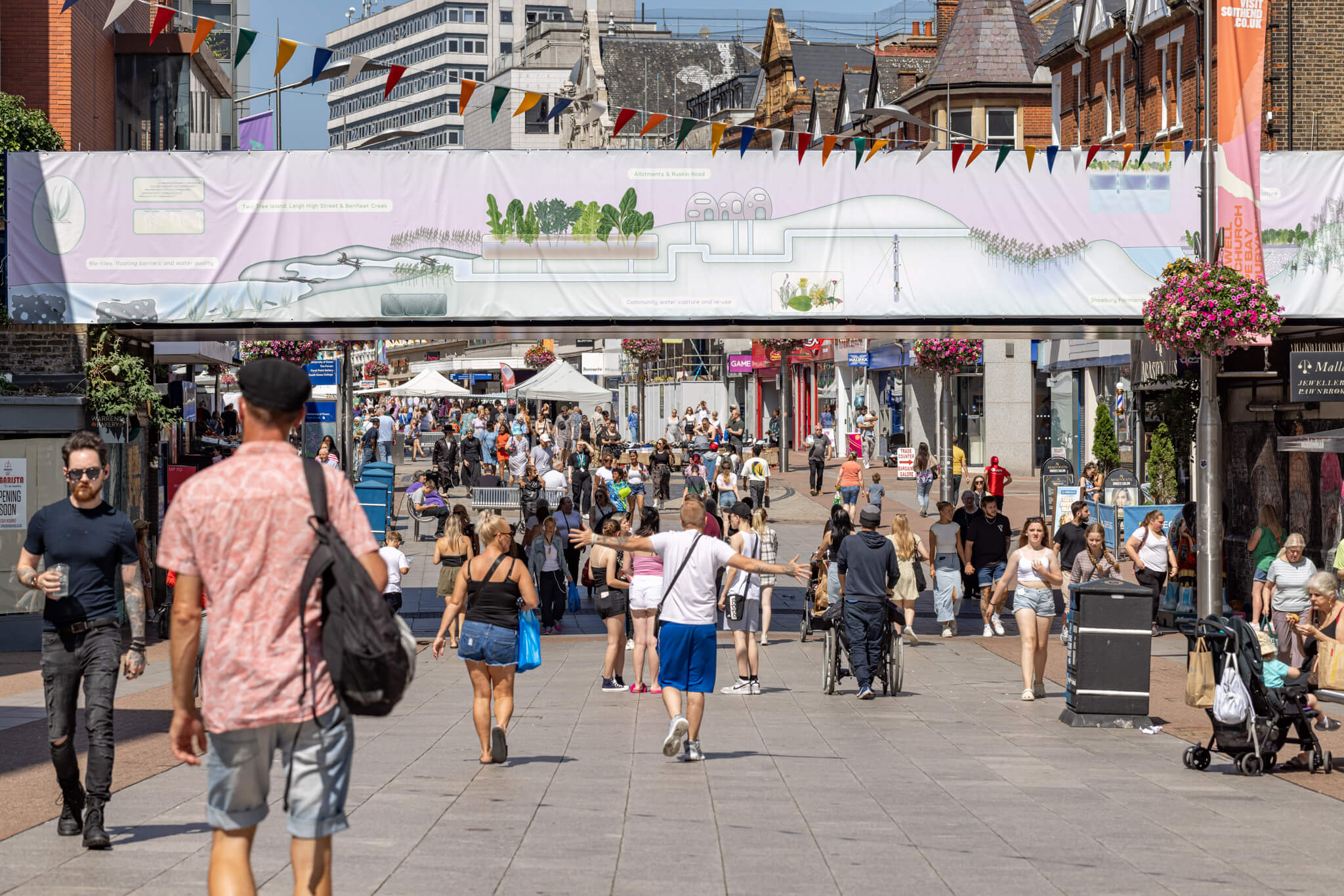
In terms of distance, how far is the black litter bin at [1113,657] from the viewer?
517 inches

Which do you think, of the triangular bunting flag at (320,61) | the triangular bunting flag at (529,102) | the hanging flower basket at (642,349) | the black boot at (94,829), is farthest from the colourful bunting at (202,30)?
the hanging flower basket at (642,349)

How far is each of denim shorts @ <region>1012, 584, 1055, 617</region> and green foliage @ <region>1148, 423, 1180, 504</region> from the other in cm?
918

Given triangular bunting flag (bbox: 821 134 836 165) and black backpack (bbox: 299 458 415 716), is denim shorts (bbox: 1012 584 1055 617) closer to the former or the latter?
triangular bunting flag (bbox: 821 134 836 165)

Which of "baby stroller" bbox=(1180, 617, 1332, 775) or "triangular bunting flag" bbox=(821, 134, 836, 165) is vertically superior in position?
"triangular bunting flag" bbox=(821, 134, 836, 165)

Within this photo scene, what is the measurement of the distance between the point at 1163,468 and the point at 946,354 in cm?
1424

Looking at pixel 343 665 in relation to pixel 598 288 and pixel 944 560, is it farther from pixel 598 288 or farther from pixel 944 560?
pixel 944 560

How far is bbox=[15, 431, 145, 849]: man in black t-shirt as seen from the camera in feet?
25.0

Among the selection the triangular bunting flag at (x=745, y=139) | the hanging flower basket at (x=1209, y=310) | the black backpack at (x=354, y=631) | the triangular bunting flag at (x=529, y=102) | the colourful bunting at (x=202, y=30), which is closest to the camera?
the black backpack at (x=354, y=631)

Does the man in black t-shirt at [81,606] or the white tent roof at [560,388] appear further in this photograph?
the white tent roof at [560,388]

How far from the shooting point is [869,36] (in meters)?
84.1

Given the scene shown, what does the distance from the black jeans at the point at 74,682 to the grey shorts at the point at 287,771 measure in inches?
124

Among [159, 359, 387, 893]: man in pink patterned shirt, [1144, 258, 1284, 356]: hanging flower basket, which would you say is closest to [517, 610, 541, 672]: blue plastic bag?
[159, 359, 387, 893]: man in pink patterned shirt

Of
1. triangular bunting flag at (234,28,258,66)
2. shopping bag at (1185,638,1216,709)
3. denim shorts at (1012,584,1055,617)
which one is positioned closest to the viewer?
shopping bag at (1185,638,1216,709)

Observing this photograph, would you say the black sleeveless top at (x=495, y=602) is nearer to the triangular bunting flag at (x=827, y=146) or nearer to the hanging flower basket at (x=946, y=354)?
the triangular bunting flag at (x=827, y=146)
